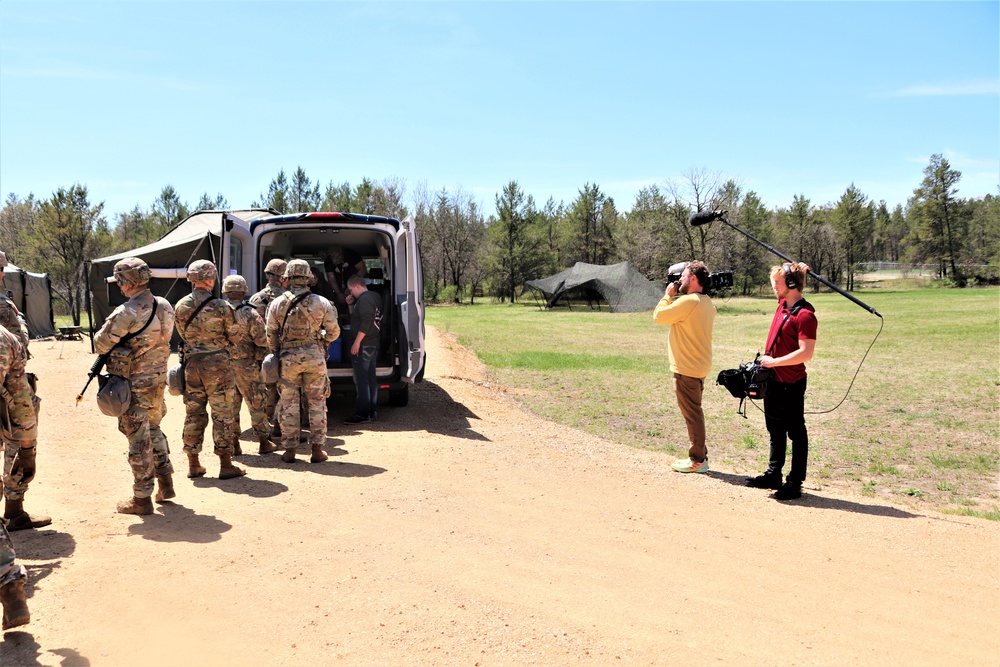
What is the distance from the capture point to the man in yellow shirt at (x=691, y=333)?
624cm

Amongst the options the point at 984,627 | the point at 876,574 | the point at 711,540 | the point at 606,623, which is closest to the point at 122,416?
the point at 606,623

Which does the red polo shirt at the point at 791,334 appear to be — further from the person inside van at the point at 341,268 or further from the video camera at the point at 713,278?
the person inside van at the point at 341,268

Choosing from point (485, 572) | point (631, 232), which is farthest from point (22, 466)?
point (631, 232)


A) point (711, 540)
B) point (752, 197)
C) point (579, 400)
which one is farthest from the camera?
point (752, 197)

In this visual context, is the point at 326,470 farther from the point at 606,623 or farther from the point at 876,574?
the point at 876,574

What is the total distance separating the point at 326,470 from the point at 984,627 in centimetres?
482

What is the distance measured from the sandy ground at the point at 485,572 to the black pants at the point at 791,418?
380mm

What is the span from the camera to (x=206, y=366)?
568 cm

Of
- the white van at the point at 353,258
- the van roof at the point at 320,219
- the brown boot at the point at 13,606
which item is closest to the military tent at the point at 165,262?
the white van at the point at 353,258

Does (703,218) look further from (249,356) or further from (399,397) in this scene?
(399,397)

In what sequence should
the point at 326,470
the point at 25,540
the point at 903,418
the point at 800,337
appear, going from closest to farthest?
the point at 25,540 < the point at 800,337 < the point at 326,470 < the point at 903,418

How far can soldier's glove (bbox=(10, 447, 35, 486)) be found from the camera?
Answer: 4430 mm

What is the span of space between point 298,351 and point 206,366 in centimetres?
87

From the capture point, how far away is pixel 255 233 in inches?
320
